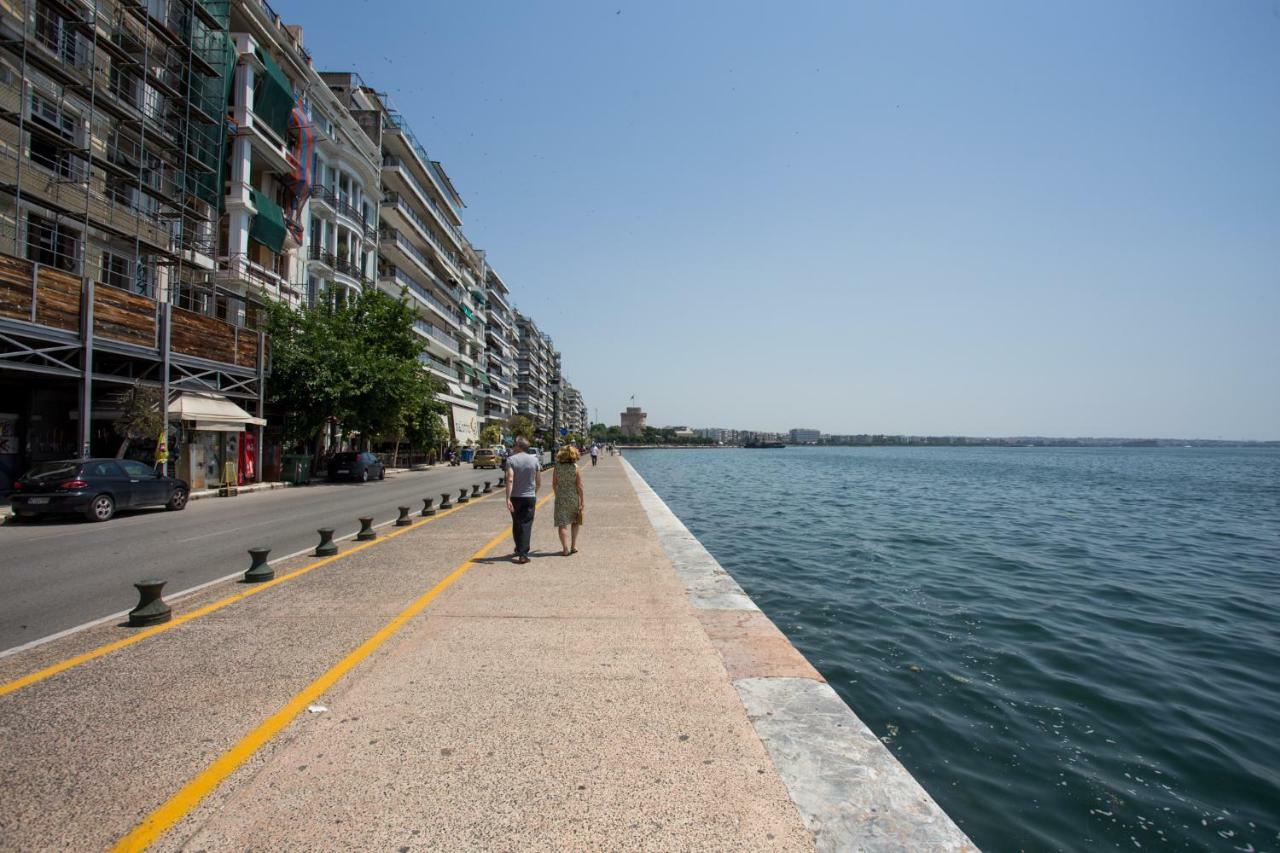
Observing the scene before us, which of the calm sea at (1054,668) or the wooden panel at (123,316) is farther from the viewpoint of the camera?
the wooden panel at (123,316)

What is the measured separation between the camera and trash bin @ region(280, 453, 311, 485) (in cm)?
2705

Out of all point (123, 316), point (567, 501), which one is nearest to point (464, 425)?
point (123, 316)

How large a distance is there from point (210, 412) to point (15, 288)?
672 centimetres

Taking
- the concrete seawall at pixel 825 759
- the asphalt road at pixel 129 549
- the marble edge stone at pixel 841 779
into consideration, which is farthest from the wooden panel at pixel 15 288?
the marble edge stone at pixel 841 779

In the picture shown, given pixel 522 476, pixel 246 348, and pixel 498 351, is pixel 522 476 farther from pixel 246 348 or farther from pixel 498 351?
pixel 498 351

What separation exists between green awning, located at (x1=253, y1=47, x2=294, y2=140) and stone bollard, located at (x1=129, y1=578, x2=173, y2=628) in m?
29.8

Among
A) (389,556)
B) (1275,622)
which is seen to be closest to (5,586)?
(389,556)

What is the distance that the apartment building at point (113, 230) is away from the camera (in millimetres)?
16828

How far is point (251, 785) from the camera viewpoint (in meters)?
3.02

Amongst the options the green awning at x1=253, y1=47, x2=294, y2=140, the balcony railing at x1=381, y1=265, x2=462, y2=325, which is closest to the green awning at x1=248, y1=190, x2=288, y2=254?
the green awning at x1=253, y1=47, x2=294, y2=140

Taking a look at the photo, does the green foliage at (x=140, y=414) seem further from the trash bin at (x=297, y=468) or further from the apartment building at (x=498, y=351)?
the apartment building at (x=498, y=351)

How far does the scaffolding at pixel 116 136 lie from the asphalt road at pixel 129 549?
917 centimetres

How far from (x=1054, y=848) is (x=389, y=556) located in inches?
322

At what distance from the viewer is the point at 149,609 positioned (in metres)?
5.75
